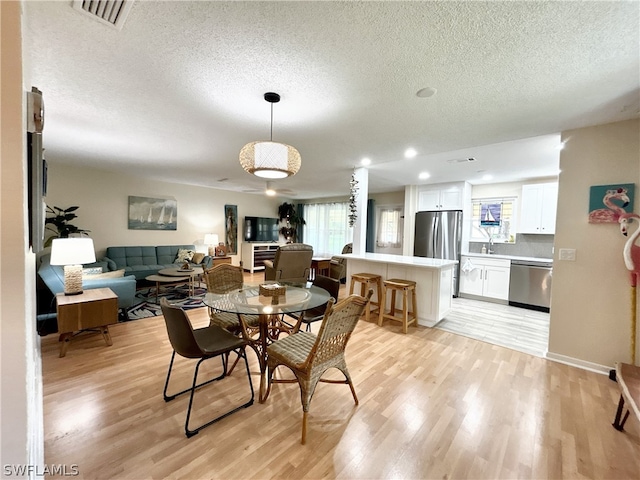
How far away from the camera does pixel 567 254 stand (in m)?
2.67

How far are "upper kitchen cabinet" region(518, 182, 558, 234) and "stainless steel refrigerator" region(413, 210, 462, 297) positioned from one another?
1.06m

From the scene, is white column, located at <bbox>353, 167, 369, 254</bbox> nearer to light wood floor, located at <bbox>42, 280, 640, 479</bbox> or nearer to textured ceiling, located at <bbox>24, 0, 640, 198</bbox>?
textured ceiling, located at <bbox>24, 0, 640, 198</bbox>

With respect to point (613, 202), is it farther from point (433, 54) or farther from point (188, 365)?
point (188, 365)

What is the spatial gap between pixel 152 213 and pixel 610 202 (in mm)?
7609

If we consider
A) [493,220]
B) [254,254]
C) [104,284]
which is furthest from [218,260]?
[493,220]

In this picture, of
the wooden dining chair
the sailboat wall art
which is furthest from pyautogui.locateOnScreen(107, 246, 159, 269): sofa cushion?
the wooden dining chair

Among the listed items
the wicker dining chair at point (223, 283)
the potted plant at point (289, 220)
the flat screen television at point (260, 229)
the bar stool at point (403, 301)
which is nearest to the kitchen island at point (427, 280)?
the bar stool at point (403, 301)

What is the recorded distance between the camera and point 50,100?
2215 millimetres

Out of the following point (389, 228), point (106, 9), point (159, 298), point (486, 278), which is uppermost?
point (106, 9)

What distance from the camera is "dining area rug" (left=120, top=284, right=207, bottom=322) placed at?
12.8ft

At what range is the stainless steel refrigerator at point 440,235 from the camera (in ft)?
17.1

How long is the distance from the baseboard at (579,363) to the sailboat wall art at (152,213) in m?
7.33

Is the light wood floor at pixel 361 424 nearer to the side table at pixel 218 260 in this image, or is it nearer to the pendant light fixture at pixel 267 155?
the pendant light fixture at pixel 267 155

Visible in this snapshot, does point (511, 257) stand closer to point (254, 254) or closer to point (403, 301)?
point (403, 301)
